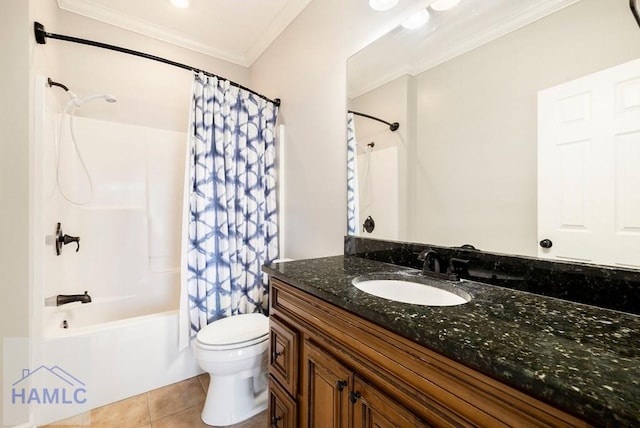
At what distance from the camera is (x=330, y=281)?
92 centimetres

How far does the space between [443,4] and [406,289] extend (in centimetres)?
119

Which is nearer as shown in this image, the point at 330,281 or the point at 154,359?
the point at 330,281

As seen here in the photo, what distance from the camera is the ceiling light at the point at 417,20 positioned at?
3.84ft

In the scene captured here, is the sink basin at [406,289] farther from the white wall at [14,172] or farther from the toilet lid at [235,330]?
the white wall at [14,172]

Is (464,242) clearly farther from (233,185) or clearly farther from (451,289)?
(233,185)

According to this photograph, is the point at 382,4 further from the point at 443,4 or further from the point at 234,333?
the point at 234,333

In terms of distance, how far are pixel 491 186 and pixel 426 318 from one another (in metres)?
0.63

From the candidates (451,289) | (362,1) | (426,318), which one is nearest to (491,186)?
(451,289)

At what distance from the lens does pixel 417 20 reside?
1.20 m

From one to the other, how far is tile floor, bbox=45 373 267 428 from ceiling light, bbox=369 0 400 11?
226 centimetres

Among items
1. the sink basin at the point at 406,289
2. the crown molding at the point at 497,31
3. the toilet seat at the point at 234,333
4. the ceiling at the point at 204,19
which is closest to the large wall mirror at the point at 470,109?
the crown molding at the point at 497,31

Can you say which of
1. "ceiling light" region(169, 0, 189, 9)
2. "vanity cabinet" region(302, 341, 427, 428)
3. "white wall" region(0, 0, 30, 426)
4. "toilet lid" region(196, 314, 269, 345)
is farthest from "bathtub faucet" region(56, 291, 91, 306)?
"ceiling light" region(169, 0, 189, 9)

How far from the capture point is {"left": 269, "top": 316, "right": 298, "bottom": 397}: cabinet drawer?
3.20ft

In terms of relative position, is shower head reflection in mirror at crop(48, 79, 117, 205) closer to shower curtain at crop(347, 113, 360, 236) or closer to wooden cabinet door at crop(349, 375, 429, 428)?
shower curtain at crop(347, 113, 360, 236)
